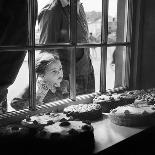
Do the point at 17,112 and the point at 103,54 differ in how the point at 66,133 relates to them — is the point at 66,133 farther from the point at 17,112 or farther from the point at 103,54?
the point at 103,54

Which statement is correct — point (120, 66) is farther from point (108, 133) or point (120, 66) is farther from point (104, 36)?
point (108, 133)

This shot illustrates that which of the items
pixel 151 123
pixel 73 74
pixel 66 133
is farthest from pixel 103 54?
pixel 66 133

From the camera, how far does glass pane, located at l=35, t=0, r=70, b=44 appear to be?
1770 mm

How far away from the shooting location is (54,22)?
182 centimetres

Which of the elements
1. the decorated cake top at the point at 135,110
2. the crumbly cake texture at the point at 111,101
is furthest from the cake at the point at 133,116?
the crumbly cake texture at the point at 111,101

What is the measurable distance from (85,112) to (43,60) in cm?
Answer: 39

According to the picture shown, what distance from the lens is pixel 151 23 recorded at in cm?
211

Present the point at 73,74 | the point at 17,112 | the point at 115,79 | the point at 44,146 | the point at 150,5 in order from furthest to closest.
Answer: the point at 115,79 → the point at 150,5 → the point at 73,74 → the point at 17,112 → the point at 44,146

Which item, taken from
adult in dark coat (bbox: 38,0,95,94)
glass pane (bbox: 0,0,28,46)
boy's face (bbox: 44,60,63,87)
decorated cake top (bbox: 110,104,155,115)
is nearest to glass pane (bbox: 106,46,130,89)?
Answer: adult in dark coat (bbox: 38,0,95,94)

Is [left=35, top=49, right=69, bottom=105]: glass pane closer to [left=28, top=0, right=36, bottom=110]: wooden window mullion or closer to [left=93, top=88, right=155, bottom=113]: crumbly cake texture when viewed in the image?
[left=28, top=0, right=36, bottom=110]: wooden window mullion

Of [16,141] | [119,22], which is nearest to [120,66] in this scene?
[119,22]

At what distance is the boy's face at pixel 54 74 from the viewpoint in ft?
5.60

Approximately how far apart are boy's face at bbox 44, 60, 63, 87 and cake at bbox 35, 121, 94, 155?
1.87ft

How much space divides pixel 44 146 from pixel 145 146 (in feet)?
1.94
